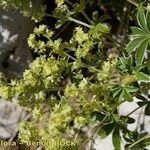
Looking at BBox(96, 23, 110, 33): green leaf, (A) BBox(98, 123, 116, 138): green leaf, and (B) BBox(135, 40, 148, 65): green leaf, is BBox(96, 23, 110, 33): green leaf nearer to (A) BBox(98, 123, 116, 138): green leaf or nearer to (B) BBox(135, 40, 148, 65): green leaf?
(B) BBox(135, 40, 148, 65): green leaf

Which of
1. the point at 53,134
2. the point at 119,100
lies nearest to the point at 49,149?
the point at 53,134

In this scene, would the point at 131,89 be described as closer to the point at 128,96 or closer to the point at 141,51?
the point at 128,96

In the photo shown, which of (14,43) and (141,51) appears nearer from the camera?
(141,51)

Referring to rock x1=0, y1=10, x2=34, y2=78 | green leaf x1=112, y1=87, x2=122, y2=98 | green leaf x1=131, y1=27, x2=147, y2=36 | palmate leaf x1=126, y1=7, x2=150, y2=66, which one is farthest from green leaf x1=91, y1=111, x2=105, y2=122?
rock x1=0, y1=10, x2=34, y2=78

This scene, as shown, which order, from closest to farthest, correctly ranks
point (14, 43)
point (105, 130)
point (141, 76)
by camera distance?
point (141, 76)
point (105, 130)
point (14, 43)

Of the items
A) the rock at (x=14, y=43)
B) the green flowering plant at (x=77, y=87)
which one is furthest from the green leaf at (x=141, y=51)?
the rock at (x=14, y=43)

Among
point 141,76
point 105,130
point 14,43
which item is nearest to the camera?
point 141,76

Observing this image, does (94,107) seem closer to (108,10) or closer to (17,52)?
(17,52)

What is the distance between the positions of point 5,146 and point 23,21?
0.85 meters

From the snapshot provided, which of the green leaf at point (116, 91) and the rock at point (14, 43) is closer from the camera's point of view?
the green leaf at point (116, 91)

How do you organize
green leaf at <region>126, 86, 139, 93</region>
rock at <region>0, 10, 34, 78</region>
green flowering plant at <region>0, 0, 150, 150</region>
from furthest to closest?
rock at <region>0, 10, 34, 78</region>, green leaf at <region>126, 86, 139, 93</region>, green flowering plant at <region>0, 0, 150, 150</region>

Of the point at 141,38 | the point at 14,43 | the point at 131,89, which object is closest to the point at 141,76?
the point at 131,89

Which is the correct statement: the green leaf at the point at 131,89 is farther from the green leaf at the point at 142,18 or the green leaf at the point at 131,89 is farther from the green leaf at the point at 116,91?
the green leaf at the point at 142,18

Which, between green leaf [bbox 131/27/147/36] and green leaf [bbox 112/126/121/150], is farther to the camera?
green leaf [bbox 112/126/121/150]
